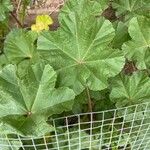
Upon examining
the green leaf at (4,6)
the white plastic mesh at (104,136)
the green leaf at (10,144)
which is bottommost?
the white plastic mesh at (104,136)

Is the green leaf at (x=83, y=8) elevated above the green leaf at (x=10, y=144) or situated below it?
above

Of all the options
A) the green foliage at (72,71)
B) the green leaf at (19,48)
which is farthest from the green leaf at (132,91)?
the green leaf at (19,48)

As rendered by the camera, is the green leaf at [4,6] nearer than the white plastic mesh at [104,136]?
No

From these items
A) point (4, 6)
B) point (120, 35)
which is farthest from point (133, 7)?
point (4, 6)

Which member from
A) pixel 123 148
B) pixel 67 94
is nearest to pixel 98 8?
pixel 67 94

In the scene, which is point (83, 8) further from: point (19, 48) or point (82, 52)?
point (19, 48)

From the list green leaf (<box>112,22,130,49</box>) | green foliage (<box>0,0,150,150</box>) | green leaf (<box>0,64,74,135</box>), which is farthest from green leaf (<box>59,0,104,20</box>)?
green leaf (<box>0,64,74,135</box>)

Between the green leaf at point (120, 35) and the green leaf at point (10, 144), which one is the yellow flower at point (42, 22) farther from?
the green leaf at point (10, 144)

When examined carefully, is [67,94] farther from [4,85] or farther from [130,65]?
[130,65]
